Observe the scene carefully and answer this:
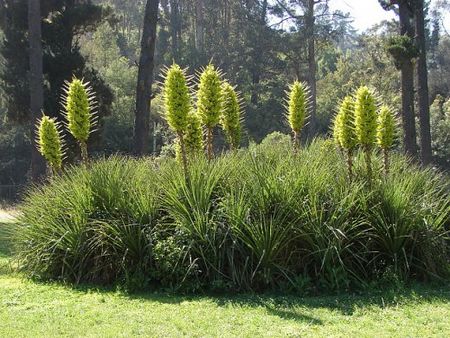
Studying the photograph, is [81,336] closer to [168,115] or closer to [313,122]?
[168,115]

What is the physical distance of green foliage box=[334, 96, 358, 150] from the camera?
24.7 feet

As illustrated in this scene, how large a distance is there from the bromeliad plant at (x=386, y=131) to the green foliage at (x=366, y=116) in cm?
68

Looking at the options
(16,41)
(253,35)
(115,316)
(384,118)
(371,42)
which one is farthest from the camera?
(371,42)

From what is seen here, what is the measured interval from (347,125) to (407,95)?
9.62 metres

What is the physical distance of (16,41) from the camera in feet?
71.2

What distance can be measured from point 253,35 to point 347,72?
8.13 m

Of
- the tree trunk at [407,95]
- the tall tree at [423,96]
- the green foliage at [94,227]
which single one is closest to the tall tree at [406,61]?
the tree trunk at [407,95]

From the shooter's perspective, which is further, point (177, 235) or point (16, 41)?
point (16, 41)

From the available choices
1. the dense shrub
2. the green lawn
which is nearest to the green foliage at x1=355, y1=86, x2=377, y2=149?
the dense shrub

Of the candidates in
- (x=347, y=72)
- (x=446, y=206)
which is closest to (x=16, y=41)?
(x=446, y=206)

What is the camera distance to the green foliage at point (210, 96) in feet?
25.6

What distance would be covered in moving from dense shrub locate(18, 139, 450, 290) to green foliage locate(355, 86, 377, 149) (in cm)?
55

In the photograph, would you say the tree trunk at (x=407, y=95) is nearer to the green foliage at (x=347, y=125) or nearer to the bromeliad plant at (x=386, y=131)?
the bromeliad plant at (x=386, y=131)

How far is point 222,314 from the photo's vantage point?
5270 millimetres
